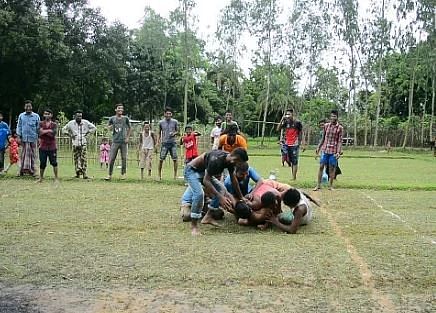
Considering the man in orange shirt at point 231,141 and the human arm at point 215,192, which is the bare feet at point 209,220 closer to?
the human arm at point 215,192

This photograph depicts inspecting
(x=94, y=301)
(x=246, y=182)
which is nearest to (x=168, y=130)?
(x=246, y=182)

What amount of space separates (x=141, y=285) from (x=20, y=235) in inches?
107

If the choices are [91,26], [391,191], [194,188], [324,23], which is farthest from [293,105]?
[194,188]

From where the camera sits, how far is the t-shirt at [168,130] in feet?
44.8

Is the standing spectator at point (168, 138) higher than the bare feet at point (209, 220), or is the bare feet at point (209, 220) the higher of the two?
the standing spectator at point (168, 138)

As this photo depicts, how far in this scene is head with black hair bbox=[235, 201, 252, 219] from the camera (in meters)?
7.88

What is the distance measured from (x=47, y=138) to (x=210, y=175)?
6.46 m

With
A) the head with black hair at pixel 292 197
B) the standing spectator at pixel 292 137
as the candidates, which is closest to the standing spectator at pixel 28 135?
the standing spectator at pixel 292 137

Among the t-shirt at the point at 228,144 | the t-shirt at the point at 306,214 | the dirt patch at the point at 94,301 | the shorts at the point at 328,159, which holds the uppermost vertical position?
the t-shirt at the point at 228,144

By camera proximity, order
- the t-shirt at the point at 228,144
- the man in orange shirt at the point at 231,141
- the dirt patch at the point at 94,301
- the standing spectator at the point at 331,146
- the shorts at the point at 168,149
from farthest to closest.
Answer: the shorts at the point at 168,149, the standing spectator at the point at 331,146, the t-shirt at the point at 228,144, the man in orange shirt at the point at 231,141, the dirt patch at the point at 94,301

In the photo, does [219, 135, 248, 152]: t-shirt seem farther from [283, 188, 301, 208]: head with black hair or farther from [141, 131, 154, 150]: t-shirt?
[141, 131, 154, 150]: t-shirt

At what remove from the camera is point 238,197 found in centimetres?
806

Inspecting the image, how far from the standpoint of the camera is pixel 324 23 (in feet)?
164

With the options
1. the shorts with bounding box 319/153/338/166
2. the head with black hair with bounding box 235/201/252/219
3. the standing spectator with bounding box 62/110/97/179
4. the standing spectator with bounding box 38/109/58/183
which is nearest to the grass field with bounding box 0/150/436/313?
the head with black hair with bounding box 235/201/252/219
